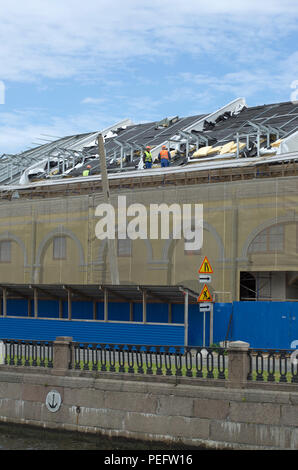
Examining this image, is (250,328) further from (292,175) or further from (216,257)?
(292,175)

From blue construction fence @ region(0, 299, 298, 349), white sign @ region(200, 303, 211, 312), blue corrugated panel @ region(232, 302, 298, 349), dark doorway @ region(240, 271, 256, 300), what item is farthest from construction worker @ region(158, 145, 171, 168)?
white sign @ region(200, 303, 211, 312)

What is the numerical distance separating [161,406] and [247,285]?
1668 centimetres

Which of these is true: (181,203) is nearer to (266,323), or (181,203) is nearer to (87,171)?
(266,323)

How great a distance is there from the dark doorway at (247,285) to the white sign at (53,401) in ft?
49.7

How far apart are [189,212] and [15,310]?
901 centimetres

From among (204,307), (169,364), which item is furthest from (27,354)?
(204,307)

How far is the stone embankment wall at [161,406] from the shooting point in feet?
60.6

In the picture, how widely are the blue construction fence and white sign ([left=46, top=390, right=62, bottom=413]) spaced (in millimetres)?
7090

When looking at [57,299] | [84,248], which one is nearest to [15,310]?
[57,299]

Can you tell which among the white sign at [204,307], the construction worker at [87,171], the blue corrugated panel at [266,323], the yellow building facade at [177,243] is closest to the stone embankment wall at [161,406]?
the white sign at [204,307]

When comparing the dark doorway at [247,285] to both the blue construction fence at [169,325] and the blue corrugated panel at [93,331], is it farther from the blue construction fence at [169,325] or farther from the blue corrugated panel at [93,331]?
the blue corrugated panel at [93,331]

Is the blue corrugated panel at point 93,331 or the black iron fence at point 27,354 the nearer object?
the black iron fence at point 27,354

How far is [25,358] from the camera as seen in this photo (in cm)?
2305

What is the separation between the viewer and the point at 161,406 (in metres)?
20.0
